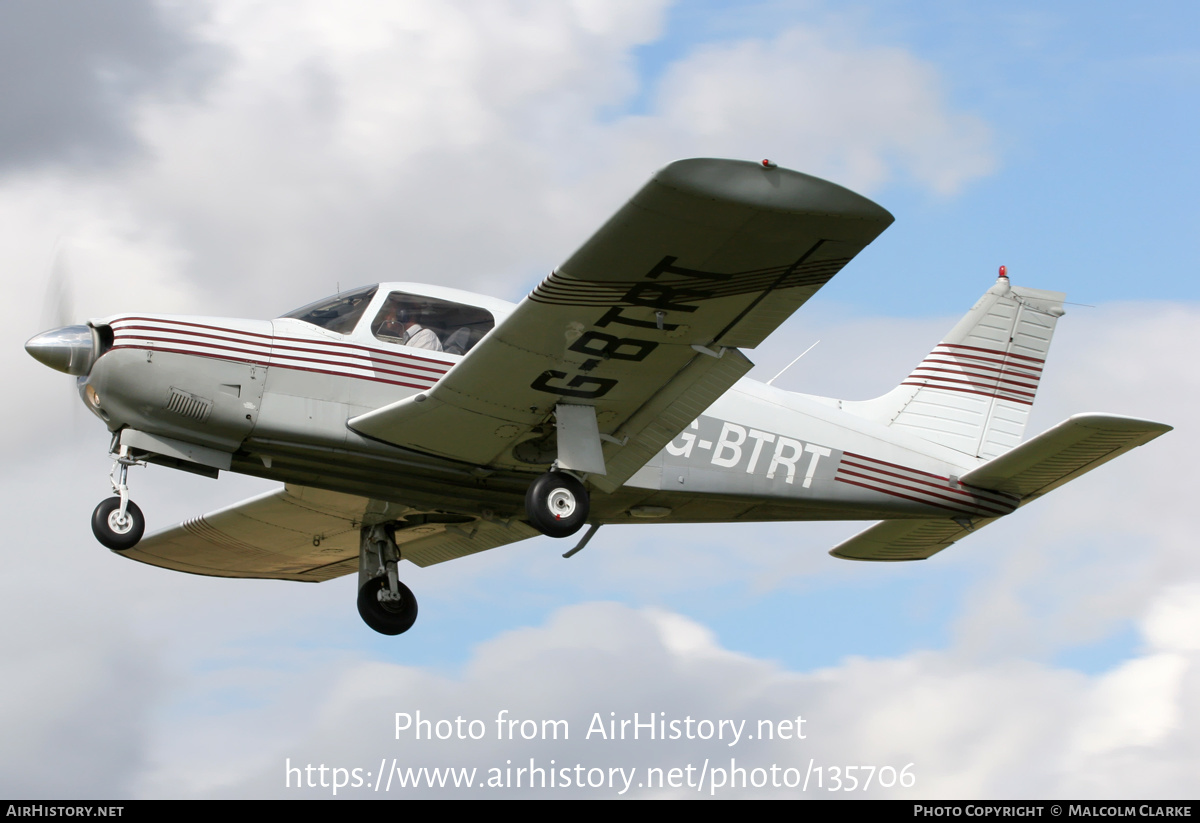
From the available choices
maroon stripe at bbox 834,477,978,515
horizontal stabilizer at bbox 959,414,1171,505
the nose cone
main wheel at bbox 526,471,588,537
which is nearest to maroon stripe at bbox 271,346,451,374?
main wheel at bbox 526,471,588,537

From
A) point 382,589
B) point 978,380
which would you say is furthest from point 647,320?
point 978,380

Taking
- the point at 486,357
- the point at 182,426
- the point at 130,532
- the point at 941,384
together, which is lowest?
the point at 130,532

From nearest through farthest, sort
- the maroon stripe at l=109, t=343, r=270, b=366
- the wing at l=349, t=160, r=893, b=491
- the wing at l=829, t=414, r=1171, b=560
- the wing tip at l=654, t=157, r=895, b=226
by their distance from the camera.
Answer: the wing tip at l=654, t=157, r=895, b=226, the wing at l=349, t=160, r=893, b=491, the maroon stripe at l=109, t=343, r=270, b=366, the wing at l=829, t=414, r=1171, b=560

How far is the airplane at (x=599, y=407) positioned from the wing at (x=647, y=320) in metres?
0.02

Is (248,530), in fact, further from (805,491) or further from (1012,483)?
(1012,483)

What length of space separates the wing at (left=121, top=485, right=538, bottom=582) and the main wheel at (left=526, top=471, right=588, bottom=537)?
214 cm

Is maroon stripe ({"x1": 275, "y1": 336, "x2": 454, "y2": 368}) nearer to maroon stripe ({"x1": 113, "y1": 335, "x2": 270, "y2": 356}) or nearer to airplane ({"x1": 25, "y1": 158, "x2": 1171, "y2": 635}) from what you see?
airplane ({"x1": 25, "y1": 158, "x2": 1171, "y2": 635})

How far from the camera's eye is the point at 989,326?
15.3 metres

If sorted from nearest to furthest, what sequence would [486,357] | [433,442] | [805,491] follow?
[486,357] < [433,442] < [805,491]

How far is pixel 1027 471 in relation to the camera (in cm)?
1337

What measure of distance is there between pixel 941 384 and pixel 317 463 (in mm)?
6786

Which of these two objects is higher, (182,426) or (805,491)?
(805,491)

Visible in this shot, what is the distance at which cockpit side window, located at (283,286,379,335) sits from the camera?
12031 millimetres

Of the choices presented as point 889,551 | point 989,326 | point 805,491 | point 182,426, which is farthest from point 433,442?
point 989,326
